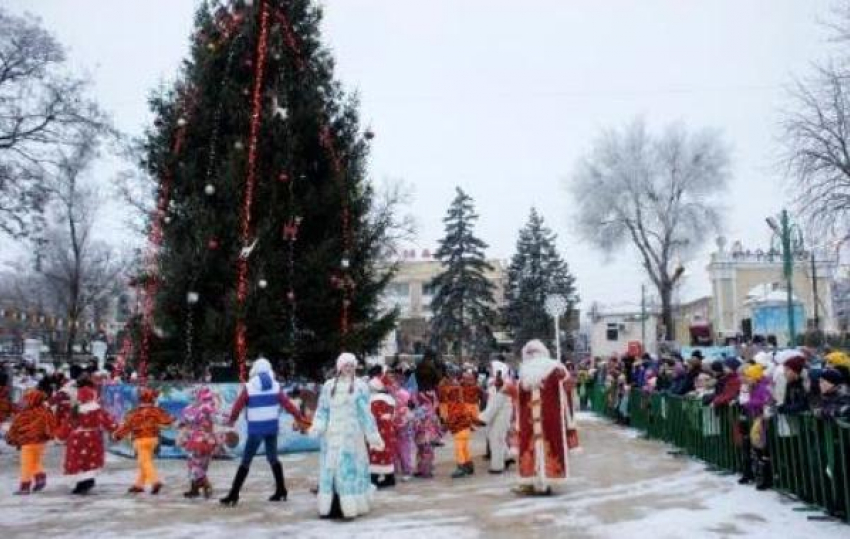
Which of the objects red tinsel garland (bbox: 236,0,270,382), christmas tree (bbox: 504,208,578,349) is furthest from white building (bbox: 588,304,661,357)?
red tinsel garland (bbox: 236,0,270,382)

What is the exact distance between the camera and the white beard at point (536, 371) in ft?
39.8

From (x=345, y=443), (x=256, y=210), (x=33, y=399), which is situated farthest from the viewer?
(x=256, y=210)

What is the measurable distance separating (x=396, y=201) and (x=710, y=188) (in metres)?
17.4

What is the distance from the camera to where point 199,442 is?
1207cm

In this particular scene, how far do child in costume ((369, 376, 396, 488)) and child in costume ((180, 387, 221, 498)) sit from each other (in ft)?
7.37

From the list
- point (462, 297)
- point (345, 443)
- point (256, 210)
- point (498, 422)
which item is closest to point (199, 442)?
point (345, 443)

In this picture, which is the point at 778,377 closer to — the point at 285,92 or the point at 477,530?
the point at 477,530

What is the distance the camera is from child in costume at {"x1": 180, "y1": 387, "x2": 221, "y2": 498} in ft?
39.4

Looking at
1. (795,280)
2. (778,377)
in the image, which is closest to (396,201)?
(778,377)

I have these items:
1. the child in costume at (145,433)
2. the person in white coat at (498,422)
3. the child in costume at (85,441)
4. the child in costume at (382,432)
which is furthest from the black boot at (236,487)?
the person in white coat at (498,422)

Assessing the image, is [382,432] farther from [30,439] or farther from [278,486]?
[30,439]

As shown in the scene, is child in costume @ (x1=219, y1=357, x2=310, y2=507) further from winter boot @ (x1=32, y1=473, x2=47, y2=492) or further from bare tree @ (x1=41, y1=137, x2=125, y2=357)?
bare tree @ (x1=41, y1=137, x2=125, y2=357)

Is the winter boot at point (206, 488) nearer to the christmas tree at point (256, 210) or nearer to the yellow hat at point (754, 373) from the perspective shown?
the christmas tree at point (256, 210)

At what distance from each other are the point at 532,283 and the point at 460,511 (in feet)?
170
